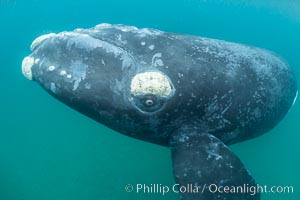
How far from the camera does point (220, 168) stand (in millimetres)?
5469

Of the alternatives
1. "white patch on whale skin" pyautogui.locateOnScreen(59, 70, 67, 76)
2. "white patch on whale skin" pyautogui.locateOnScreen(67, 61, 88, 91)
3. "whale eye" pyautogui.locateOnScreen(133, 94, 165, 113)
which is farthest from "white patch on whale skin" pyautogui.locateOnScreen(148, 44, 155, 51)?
"white patch on whale skin" pyautogui.locateOnScreen(59, 70, 67, 76)

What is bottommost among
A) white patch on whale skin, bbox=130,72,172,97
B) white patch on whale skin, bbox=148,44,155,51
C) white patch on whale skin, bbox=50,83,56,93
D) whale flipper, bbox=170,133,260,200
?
whale flipper, bbox=170,133,260,200

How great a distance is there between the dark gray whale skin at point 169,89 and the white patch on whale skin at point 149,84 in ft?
0.06

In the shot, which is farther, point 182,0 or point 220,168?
point 182,0

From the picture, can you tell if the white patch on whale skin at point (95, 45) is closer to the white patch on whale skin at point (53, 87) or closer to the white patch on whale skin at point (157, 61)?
the white patch on whale skin at point (157, 61)

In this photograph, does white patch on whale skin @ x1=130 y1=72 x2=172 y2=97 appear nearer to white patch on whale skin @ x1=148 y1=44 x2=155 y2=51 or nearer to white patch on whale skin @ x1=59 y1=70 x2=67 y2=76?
white patch on whale skin @ x1=148 y1=44 x2=155 y2=51

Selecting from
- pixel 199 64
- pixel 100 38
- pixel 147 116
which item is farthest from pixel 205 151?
pixel 100 38

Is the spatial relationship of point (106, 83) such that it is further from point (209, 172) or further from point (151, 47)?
point (209, 172)

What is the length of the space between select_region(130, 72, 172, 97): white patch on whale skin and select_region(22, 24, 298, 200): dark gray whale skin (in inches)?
0.7

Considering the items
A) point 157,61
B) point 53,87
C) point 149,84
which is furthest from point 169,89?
point 53,87

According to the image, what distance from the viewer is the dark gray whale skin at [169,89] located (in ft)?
18.1

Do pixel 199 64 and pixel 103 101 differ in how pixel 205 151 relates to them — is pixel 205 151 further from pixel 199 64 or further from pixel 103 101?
pixel 103 101

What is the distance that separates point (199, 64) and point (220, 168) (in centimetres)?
188

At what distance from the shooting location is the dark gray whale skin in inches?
217
